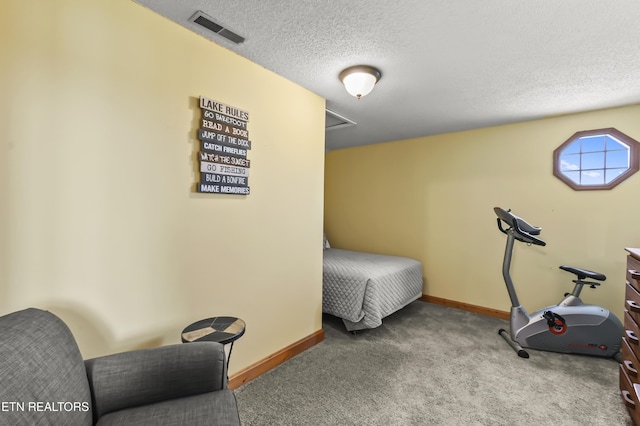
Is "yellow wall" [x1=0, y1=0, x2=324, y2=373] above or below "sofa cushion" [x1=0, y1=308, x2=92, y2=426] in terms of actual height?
above

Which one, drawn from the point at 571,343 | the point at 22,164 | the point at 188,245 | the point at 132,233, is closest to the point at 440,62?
the point at 188,245

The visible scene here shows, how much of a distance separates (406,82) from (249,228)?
1.75m

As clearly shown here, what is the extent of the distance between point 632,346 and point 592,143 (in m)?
2.10

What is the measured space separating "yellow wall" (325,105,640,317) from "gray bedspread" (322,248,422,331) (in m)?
0.68

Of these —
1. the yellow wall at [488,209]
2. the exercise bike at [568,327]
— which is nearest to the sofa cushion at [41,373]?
the exercise bike at [568,327]

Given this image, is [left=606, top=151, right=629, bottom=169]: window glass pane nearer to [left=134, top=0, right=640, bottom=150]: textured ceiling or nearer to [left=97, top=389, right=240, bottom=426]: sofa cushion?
[left=134, top=0, right=640, bottom=150]: textured ceiling

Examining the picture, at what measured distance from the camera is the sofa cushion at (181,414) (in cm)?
107

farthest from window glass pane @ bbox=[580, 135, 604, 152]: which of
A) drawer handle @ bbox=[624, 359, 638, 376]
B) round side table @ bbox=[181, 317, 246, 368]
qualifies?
round side table @ bbox=[181, 317, 246, 368]

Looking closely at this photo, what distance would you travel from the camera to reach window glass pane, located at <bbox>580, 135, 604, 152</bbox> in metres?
2.95

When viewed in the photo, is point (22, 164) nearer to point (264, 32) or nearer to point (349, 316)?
point (264, 32)

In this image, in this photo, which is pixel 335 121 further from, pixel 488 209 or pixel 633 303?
pixel 633 303

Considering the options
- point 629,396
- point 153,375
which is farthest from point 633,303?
point 153,375

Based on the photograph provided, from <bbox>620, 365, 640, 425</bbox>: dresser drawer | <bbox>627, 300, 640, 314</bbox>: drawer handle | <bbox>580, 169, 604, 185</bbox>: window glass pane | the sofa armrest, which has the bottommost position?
<bbox>620, 365, 640, 425</bbox>: dresser drawer

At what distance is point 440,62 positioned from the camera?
2.08 m
